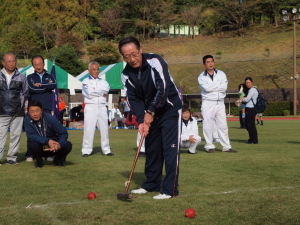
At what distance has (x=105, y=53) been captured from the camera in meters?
72.2

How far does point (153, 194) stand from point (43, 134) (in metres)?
3.37

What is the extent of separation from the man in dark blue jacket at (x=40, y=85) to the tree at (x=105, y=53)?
203 ft

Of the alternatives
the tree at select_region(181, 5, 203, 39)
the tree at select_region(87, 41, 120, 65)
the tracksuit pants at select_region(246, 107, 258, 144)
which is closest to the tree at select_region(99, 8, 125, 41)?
the tree at select_region(181, 5, 203, 39)

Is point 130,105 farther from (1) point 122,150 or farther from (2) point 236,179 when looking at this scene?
(1) point 122,150

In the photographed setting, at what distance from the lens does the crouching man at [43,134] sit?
8406 millimetres

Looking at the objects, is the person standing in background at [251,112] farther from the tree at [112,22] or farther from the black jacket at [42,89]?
the tree at [112,22]

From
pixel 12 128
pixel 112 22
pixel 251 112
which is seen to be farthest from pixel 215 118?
pixel 112 22

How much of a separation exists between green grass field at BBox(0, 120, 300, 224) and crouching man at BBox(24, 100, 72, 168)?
353 millimetres

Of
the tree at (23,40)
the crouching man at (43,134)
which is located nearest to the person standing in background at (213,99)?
the crouching man at (43,134)

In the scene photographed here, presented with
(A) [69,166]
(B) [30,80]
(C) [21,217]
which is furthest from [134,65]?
(B) [30,80]

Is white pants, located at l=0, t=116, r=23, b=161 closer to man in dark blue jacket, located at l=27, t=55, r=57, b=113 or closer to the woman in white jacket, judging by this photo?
man in dark blue jacket, located at l=27, t=55, r=57, b=113

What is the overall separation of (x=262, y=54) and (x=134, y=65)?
62.5 meters

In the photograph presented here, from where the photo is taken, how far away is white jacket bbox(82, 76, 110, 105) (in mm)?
10836

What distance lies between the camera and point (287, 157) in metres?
9.88
